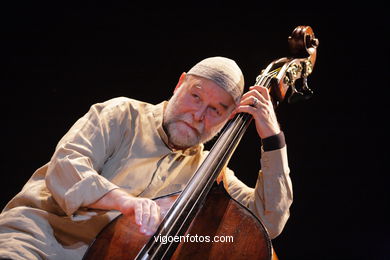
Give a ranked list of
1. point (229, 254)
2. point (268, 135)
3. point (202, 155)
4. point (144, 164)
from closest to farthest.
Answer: point (229, 254) → point (268, 135) → point (144, 164) → point (202, 155)

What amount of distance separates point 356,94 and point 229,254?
1.71 metres

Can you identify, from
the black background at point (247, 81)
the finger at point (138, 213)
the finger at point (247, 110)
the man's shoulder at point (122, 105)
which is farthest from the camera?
the black background at point (247, 81)

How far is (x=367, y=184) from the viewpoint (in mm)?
2299

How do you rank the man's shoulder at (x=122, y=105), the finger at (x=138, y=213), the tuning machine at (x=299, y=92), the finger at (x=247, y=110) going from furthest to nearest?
the tuning machine at (x=299, y=92), the man's shoulder at (x=122, y=105), the finger at (x=247, y=110), the finger at (x=138, y=213)

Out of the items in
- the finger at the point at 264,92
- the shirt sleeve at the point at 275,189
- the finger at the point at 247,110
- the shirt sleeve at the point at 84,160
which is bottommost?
the shirt sleeve at the point at 275,189

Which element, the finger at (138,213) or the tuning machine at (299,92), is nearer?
the finger at (138,213)

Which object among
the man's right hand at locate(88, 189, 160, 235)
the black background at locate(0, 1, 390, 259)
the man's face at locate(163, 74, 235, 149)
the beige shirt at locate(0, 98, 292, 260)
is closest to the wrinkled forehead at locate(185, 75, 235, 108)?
the man's face at locate(163, 74, 235, 149)

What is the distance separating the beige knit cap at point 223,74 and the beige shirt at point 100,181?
291 mm

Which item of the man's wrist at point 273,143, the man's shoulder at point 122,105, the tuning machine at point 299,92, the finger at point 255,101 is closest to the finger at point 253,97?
the finger at point 255,101

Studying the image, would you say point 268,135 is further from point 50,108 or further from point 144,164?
point 50,108

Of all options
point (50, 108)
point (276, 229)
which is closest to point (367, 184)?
point (276, 229)

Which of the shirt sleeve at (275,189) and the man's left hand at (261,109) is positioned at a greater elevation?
the man's left hand at (261,109)

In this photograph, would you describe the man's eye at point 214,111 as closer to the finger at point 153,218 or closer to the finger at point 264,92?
the finger at point 264,92

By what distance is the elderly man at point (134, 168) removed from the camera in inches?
48.5
